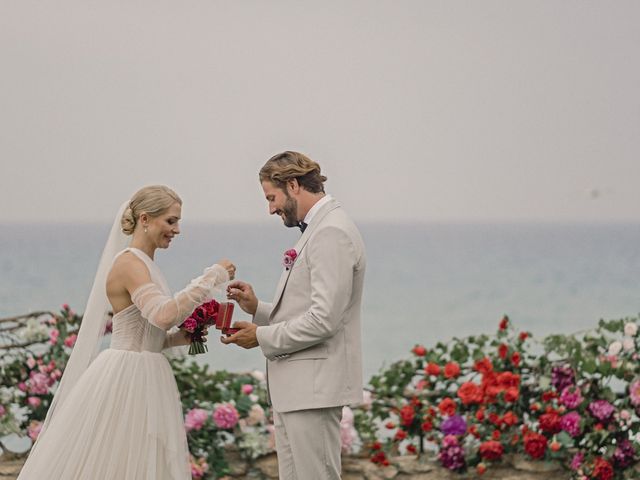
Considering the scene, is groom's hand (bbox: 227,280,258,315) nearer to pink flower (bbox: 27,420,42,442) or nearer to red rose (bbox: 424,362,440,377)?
red rose (bbox: 424,362,440,377)

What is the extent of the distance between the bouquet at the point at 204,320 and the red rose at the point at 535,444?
67.2 inches

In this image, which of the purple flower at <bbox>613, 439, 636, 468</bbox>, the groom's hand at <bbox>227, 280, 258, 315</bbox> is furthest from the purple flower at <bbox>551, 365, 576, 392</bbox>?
the groom's hand at <bbox>227, 280, 258, 315</bbox>

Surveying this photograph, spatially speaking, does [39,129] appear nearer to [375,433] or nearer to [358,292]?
[375,433]

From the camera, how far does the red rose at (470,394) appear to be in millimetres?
4750

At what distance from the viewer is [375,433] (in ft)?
16.2

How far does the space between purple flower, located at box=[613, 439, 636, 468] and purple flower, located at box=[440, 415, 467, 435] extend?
66cm

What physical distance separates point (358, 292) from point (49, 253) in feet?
13.1

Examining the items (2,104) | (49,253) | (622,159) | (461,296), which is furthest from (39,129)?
(622,159)

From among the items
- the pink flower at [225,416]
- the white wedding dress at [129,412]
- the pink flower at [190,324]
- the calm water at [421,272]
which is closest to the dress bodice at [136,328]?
the white wedding dress at [129,412]

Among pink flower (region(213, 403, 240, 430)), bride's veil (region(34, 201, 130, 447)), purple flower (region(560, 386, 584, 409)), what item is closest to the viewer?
bride's veil (region(34, 201, 130, 447))

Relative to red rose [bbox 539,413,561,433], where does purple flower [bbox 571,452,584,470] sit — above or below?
below

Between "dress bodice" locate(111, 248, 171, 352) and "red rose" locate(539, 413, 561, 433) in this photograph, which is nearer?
"dress bodice" locate(111, 248, 171, 352)

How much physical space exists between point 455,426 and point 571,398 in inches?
20.7

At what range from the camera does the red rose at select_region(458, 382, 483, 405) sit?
4.75m
